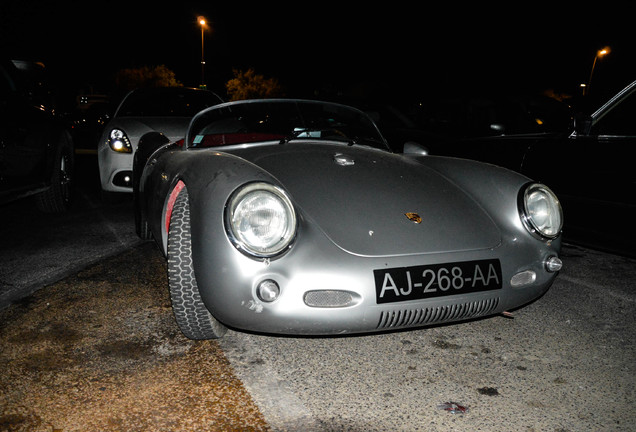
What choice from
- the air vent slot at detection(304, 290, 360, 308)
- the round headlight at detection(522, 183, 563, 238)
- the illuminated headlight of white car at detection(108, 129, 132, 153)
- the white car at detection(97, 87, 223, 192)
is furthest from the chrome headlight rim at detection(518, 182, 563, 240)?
the illuminated headlight of white car at detection(108, 129, 132, 153)

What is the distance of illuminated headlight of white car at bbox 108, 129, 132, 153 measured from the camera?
17.5 ft

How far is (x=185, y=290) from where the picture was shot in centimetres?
232

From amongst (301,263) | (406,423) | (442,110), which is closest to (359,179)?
(301,263)

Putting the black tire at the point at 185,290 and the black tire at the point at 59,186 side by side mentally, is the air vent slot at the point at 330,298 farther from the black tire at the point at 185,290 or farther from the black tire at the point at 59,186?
the black tire at the point at 59,186

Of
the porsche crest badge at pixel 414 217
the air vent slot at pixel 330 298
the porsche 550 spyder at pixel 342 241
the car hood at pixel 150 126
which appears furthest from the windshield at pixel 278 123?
the car hood at pixel 150 126

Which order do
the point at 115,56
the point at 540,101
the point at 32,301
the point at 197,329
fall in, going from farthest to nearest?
the point at 115,56
the point at 540,101
the point at 32,301
the point at 197,329

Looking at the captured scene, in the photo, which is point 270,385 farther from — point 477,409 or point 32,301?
point 32,301

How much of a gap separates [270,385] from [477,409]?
81 cm

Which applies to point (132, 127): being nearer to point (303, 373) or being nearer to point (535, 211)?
point (303, 373)

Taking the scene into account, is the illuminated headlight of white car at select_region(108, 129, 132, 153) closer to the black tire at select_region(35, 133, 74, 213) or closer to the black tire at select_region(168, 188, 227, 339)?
the black tire at select_region(35, 133, 74, 213)

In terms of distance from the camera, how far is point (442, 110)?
7391mm

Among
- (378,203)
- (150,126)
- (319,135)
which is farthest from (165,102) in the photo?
(378,203)

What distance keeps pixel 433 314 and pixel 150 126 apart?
13.8ft

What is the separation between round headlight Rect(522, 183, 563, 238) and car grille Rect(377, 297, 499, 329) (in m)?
0.52
